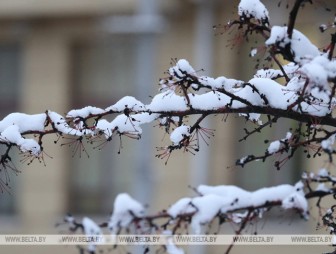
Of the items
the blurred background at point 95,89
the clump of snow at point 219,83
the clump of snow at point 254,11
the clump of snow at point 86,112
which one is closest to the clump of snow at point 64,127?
the clump of snow at point 86,112

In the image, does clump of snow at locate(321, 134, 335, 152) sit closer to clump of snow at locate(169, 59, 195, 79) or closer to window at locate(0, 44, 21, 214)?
clump of snow at locate(169, 59, 195, 79)

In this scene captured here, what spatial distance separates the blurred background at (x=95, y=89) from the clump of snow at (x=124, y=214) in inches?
193

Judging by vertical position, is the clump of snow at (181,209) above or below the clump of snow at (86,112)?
below

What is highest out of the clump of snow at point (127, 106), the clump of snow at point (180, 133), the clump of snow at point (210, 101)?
the clump of snow at point (210, 101)

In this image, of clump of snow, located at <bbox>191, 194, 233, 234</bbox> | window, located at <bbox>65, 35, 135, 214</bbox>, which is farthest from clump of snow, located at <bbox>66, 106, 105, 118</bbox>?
window, located at <bbox>65, 35, 135, 214</bbox>

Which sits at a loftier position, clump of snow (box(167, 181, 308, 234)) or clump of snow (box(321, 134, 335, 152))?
clump of snow (box(321, 134, 335, 152))

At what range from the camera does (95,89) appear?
6.95 metres

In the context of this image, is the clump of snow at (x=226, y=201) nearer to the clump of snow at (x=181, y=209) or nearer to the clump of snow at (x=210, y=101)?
the clump of snow at (x=181, y=209)

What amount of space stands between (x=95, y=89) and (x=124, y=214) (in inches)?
216

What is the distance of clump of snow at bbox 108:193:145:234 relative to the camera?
58.8 inches

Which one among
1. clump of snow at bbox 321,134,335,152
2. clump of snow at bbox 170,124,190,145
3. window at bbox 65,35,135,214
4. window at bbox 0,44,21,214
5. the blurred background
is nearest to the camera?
clump of snow at bbox 321,134,335,152

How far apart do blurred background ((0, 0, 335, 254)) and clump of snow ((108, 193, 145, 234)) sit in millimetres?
4895

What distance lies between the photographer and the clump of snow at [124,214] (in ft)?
4.90

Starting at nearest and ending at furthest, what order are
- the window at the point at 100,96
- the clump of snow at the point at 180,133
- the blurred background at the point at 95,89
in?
the clump of snow at the point at 180,133
the blurred background at the point at 95,89
the window at the point at 100,96
